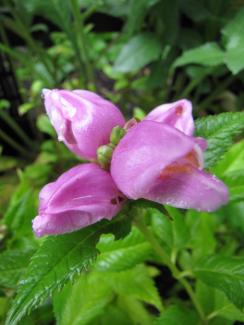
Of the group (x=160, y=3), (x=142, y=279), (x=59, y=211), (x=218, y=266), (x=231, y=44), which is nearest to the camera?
(x=59, y=211)

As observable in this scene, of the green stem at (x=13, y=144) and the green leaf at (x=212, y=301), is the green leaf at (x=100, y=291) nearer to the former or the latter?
the green leaf at (x=212, y=301)

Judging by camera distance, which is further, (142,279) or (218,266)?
(142,279)

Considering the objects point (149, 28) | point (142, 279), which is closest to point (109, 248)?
point (142, 279)

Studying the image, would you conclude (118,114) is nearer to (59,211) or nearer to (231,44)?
(59,211)

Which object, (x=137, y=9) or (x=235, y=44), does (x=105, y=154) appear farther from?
(x=137, y=9)

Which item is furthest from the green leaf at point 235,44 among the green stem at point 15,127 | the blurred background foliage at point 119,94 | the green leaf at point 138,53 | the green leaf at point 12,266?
the green stem at point 15,127

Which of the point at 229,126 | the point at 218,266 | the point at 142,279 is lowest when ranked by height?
the point at 142,279
